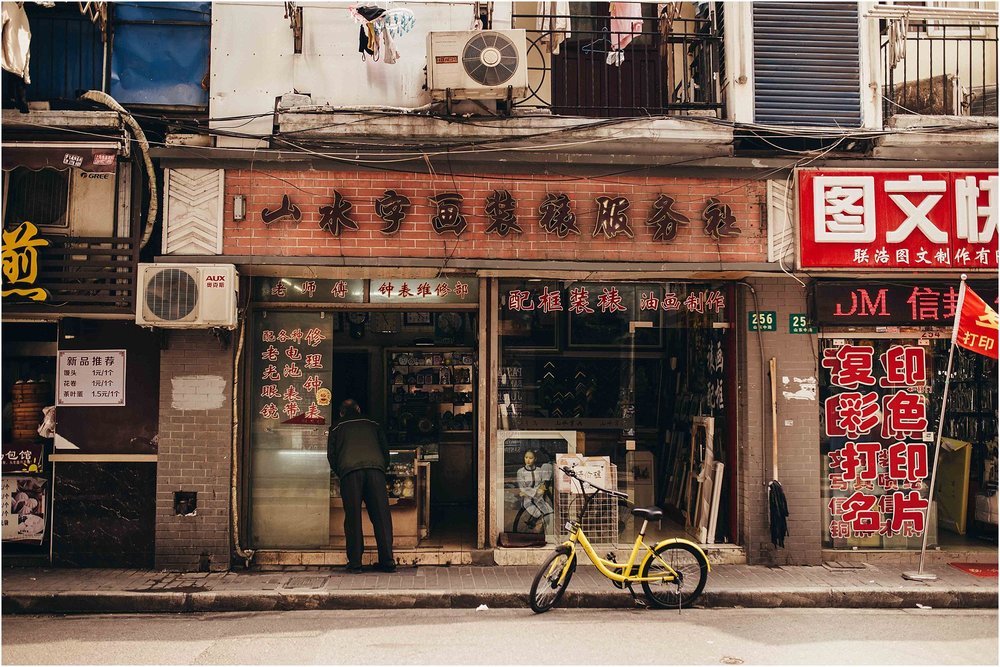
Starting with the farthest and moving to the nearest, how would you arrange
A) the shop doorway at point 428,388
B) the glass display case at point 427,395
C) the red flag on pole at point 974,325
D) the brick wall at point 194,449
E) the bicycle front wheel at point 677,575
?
1. the glass display case at point 427,395
2. the shop doorway at point 428,388
3. the brick wall at point 194,449
4. the red flag on pole at point 974,325
5. the bicycle front wheel at point 677,575

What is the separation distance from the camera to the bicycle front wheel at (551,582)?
709 cm

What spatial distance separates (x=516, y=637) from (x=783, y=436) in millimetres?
4245

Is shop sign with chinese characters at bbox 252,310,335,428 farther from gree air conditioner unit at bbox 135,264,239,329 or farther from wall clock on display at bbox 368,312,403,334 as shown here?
wall clock on display at bbox 368,312,403,334

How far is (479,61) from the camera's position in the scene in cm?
803

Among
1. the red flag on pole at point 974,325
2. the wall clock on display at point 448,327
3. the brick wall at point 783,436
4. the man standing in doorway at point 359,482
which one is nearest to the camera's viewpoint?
the red flag on pole at point 974,325

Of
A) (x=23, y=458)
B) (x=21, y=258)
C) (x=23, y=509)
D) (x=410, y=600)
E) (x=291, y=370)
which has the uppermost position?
(x=21, y=258)

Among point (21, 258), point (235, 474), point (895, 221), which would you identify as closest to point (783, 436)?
point (895, 221)

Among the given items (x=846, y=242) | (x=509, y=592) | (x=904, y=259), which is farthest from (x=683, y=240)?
(x=509, y=592)

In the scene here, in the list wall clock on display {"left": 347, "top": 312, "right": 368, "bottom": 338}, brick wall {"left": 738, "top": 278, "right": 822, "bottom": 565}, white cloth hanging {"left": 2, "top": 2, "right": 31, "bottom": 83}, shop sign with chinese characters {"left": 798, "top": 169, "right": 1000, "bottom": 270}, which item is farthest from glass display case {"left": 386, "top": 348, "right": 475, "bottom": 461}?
white cloth hanging {"left": 2, "top": 2, "right": 31, "bottom": 83}

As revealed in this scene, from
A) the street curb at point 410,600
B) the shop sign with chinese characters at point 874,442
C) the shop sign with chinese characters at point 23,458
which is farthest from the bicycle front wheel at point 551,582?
the shop sign with chinese characters at point 23,458

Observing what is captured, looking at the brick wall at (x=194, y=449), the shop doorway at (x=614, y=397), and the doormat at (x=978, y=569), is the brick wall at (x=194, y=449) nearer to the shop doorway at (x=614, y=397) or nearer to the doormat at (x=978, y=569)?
the shop doorway at (x=614, y=397)

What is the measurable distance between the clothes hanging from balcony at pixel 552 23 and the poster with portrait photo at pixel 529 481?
4792 millimetres

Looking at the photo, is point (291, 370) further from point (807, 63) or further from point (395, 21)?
point (807, 63)

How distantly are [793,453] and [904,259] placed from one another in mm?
2609
